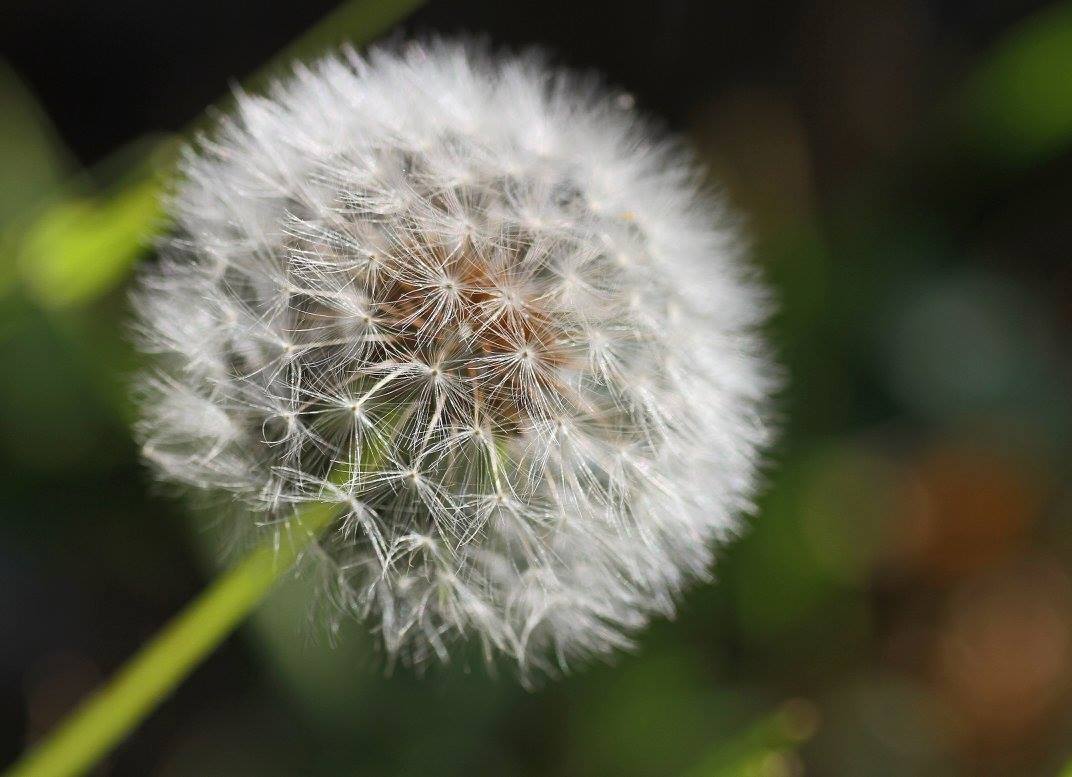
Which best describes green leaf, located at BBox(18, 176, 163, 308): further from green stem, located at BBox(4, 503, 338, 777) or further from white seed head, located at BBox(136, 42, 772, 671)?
green stem, located at BBox(4, 503, 338, 777)

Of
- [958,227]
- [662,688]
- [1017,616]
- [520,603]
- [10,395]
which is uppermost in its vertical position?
[10,395]

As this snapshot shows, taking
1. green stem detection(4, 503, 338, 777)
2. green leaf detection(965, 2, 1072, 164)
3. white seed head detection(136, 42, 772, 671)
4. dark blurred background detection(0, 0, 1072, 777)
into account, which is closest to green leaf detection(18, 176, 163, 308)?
dark blurred background detection(0, 0, 1072, 777)

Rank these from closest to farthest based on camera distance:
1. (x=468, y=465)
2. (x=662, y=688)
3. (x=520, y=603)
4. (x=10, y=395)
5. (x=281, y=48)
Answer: (x=468, y=465) → (x=520, y=603) → (x=10, y=395) → (x=662, y=688) → (x=281, y=48)

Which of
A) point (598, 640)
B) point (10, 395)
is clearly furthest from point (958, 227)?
point (10, 395)

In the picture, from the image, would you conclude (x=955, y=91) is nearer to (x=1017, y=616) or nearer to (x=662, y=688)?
(x=1017, y=616)

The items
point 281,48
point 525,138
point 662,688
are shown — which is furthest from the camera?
point 281,48

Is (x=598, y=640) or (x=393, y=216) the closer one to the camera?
(x=393, y=216)

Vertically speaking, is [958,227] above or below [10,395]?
below
